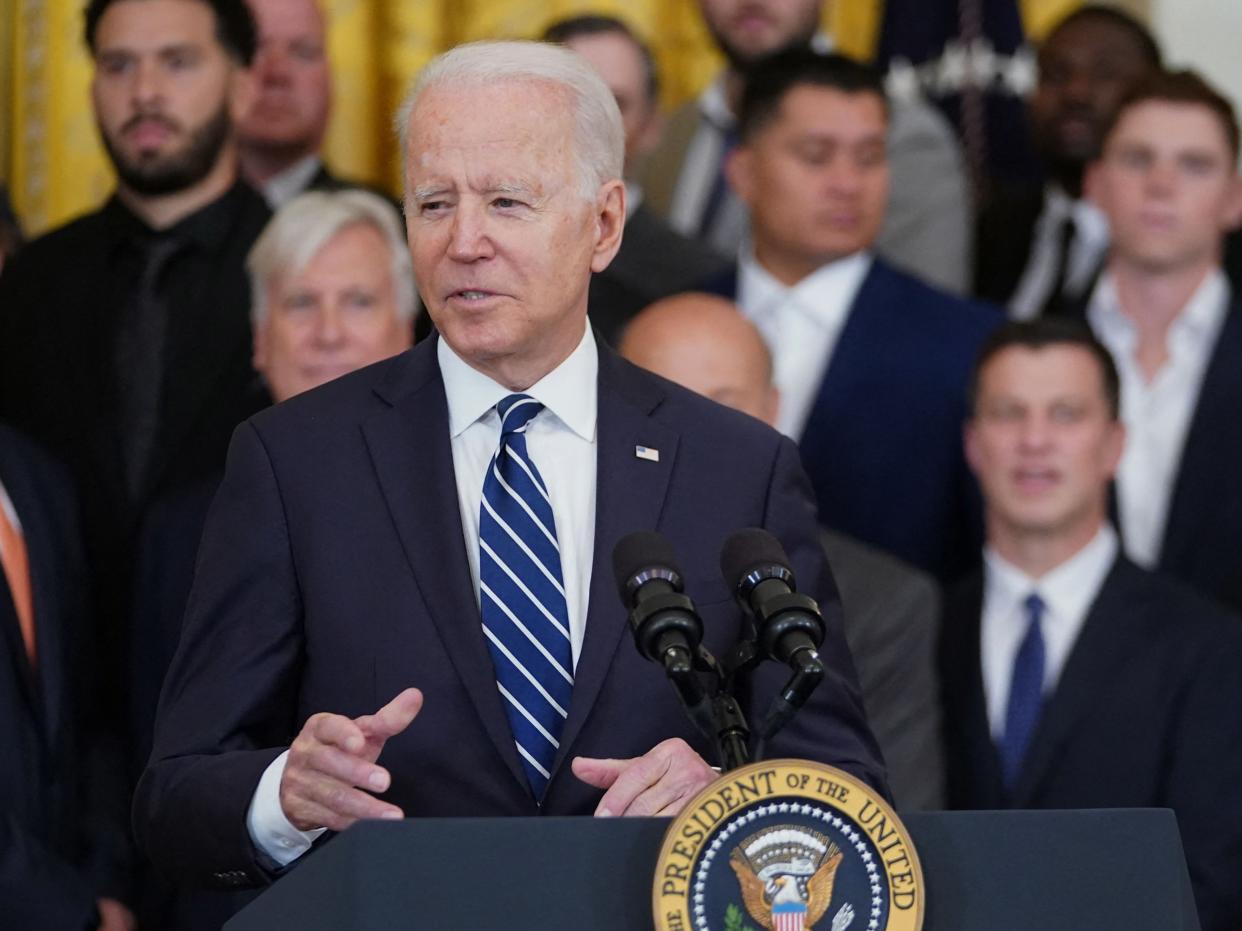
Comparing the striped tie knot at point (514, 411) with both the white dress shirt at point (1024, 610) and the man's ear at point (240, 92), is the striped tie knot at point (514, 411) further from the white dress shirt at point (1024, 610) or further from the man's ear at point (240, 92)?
the man's ear at point (240, 92)

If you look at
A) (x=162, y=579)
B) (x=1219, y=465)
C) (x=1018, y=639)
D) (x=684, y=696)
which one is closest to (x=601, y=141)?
(x=684, y=696)

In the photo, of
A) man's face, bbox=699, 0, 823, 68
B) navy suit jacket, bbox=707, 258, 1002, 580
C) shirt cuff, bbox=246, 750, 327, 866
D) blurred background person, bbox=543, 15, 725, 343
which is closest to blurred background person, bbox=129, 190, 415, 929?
blurred background person, bbox=543, 15, 725, 343

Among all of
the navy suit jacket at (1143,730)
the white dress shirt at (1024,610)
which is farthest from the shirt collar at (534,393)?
the white dress shirt at (1024,610)

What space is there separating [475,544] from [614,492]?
15 cm

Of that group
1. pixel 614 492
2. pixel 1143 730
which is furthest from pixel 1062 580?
pixel 614 492

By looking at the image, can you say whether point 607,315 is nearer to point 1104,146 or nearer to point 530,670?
point 1104,146

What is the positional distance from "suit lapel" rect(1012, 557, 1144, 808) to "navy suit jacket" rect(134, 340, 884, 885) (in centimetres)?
164

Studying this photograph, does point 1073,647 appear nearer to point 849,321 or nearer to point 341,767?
point 849,321

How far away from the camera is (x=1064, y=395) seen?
436 centimetres

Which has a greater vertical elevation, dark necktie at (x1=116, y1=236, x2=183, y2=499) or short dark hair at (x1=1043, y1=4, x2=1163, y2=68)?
short dark hair at (x1=1043, y1=4, x2=1163, y2=68)

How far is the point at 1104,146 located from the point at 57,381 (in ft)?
7.15

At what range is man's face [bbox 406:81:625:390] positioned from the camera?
231 cm

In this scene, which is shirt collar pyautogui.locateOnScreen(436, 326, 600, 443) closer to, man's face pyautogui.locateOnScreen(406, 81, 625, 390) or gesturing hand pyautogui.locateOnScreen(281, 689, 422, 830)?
man's face pyautogui.locateOnScreen(406, 81, 625, 390)

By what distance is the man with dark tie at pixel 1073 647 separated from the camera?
3930 mm
